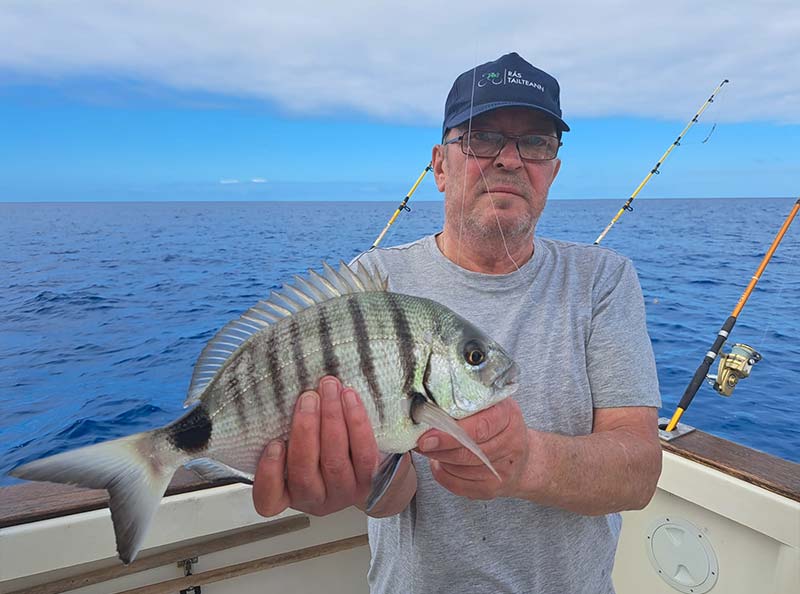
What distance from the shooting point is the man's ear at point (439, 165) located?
2195mm

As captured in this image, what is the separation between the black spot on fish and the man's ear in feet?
4.37

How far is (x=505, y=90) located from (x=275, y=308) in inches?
45.1

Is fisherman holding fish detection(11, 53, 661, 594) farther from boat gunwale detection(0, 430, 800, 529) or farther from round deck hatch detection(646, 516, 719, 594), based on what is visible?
round deck hatch detection(646, 516, 719, 594)

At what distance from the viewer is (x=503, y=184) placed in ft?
6.33

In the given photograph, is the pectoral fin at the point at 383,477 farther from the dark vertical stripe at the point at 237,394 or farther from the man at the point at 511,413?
Result: the dark vertical stripe at the point at 237,394

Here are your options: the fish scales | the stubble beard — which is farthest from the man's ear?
the fish scales

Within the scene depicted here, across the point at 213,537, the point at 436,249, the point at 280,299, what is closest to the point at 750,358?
the point at 436,249

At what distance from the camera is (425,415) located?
4.17 ft

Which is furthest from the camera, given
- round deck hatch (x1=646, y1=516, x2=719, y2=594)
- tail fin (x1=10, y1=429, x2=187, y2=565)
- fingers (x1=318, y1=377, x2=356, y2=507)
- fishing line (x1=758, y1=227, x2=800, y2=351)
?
fishing line (x1=758, y1=227, x2=800, y2=351)

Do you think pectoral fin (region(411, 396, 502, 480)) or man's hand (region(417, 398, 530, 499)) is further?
man's hand (region(417, 398, 530, 499))

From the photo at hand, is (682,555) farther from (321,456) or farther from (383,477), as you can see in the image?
(321,456)

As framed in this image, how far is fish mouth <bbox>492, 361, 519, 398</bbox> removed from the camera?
1.36 m

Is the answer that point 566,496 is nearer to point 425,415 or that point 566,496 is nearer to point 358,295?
point 425,415

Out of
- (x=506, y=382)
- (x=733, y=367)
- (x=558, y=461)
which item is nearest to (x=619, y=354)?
(x=558, y=461)
